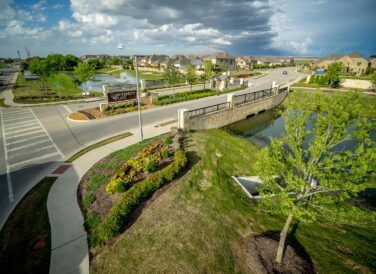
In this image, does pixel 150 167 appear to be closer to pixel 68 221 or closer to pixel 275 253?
pixel 68 221

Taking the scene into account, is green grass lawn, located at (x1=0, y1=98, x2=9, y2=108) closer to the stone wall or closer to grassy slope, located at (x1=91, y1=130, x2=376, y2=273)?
grassy slope, located at (x1=91, y1=130, x2=376, y2=273)

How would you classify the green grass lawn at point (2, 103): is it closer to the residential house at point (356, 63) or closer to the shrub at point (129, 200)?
the shrub at point (129, 200)

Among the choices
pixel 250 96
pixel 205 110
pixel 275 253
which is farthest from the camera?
pixel 250 96

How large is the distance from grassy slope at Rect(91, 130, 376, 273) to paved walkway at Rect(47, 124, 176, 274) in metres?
0.85

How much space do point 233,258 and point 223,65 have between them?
9865cm

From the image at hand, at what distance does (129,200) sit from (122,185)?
1233 mm

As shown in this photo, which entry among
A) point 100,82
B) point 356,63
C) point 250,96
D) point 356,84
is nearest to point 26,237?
point 250,96

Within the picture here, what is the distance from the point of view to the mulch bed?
7.50 metres

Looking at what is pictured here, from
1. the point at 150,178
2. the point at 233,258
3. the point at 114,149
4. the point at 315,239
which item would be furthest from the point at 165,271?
the point at 114,149

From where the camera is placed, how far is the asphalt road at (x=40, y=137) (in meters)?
12.6

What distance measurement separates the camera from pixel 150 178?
10891 millimetres

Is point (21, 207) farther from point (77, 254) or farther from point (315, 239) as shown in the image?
point (315, 239)

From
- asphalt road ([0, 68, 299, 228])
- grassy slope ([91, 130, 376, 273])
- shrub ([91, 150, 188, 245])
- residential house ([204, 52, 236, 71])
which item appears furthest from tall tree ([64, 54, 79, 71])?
grassy slope ([91, 130, 376, 273])

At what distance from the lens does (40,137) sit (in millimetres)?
19078
